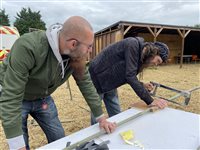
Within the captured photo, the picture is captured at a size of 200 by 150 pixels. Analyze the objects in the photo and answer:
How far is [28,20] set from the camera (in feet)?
142

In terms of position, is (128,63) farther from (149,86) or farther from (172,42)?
(172,42)

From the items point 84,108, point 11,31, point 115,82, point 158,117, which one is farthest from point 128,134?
point 11,31

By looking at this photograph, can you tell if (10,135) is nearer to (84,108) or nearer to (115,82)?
(115,82)

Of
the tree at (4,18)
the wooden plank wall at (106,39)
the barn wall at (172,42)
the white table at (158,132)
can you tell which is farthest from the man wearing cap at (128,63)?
the tree at (4,18)

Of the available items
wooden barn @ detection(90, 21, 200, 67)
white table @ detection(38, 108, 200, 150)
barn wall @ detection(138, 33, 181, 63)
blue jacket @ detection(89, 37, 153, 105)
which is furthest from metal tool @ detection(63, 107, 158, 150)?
barn wall @ detection(138, 33, 181, 63)

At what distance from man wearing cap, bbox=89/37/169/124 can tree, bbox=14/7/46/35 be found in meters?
40.8

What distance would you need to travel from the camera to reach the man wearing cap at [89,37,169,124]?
6.47 ft

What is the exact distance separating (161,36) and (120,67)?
14362mm

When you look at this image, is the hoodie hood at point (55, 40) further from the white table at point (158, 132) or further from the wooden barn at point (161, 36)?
the wooden barn at point (161, 36)

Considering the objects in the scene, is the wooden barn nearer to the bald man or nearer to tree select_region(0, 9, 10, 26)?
the bald man

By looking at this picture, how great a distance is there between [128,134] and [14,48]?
83 cm

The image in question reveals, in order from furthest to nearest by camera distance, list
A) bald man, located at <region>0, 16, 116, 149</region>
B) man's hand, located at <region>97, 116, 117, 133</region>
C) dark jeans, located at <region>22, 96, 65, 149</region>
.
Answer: dark jeans, located at <region>22, 96, 65, 149</region>, man's hand, located at <region>97, 116, 117, 133</region>, bald man, located at <region>0, 16, 116, 149</region>

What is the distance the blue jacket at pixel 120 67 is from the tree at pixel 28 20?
40784 mm

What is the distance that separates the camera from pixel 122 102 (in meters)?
4.90
